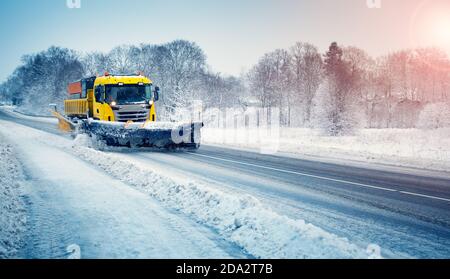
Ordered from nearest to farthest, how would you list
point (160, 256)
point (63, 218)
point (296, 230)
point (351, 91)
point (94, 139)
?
1. point (160, 256)
2. point (296, 230)
3. point (63, 218)
4. point (94, 139)
5. point (351, 91)

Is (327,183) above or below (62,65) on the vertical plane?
below

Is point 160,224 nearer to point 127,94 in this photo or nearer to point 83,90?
point 127,94

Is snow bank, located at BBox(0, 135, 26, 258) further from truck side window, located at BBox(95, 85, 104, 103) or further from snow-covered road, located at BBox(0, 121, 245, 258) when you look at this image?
truck side window, located at BBox(95, 85, 104, 103)

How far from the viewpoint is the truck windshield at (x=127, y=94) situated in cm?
1598

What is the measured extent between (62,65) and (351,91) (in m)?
60.6

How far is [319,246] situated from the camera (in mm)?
4348

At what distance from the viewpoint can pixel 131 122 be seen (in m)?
15.4

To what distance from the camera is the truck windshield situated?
52.4ft

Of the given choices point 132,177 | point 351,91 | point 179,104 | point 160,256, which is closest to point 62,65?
point 179,104

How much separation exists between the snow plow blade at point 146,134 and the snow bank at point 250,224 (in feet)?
22.1

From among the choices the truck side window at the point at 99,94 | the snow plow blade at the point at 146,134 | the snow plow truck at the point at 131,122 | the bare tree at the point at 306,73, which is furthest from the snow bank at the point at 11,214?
the bare tree at the point at 306,73

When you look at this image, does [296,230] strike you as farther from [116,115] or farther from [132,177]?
[116,115]

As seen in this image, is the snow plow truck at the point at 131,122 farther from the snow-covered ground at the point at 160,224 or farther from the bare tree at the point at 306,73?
the bare tree at the point at 306,73

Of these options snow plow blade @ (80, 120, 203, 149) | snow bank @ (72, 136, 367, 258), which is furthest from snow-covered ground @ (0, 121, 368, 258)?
snow plow blade @ (80, 120, 203, 149)
